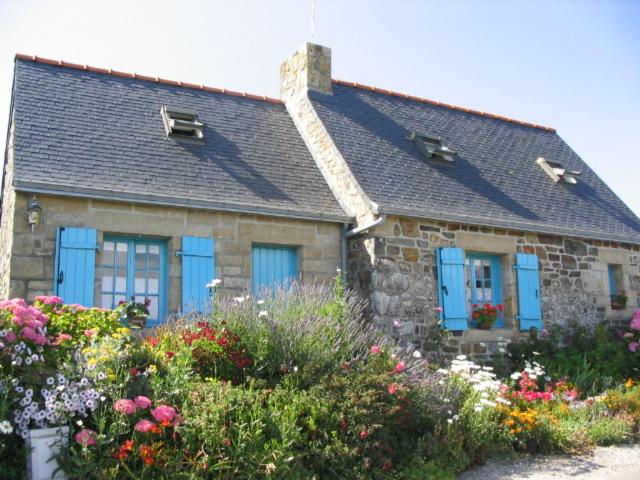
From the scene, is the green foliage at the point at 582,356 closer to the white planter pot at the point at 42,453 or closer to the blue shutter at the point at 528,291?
the blue shutter at the point at 528,291

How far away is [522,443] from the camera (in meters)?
6.14

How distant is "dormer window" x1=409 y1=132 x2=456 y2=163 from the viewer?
11.2 meters

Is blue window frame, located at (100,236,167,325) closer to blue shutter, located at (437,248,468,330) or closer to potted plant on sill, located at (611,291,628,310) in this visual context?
blue shutter, located at (437,248,468,330)

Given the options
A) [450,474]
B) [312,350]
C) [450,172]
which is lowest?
[450,474]

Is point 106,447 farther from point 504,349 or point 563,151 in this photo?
point 563,151

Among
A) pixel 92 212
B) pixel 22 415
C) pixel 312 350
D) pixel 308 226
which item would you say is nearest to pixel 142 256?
pixel 92 212

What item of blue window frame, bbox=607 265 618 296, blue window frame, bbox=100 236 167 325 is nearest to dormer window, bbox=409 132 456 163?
blue window frame, bbox=607 265 618 296

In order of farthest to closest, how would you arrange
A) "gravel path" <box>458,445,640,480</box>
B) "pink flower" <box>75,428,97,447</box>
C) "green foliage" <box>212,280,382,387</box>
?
"green foliage" <box>212,280,382,387</box> → "gravel path" <box>458,445,640,480</box> → "pink flower" <box>75,428,97,447</box>

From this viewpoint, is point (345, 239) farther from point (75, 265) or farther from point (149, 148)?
point (75, 265)

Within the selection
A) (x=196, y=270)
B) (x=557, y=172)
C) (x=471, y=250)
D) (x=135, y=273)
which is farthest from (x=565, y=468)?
(x=557, y=172)

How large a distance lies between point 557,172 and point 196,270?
305 inches

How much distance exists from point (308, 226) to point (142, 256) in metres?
2.33

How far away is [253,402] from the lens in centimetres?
495

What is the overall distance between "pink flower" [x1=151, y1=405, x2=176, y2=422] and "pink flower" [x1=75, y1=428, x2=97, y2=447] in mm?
400
